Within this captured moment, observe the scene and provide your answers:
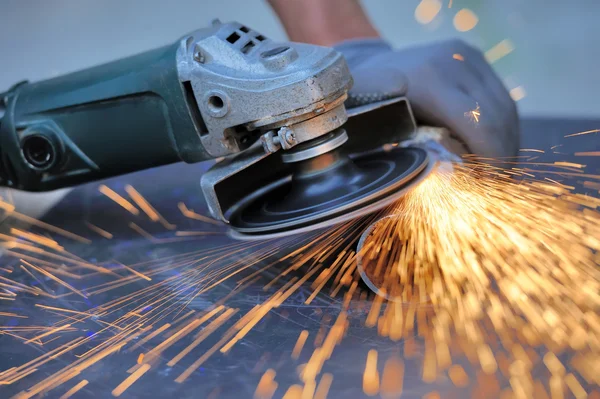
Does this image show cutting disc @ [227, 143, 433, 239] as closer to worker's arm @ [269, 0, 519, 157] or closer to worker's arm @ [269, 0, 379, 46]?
worker's arm @ [269, 0, 519, 157]

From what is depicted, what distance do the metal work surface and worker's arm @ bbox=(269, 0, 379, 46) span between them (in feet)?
1.84

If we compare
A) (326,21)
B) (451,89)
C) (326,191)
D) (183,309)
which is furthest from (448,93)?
(183,309)

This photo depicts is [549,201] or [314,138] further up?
[314,138]

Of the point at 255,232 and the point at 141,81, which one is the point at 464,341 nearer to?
the point at 255,232

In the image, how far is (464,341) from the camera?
0.92 metres

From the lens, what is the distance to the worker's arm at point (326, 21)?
6.14 ft

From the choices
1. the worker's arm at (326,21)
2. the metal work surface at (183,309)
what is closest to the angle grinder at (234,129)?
the metal work surface at (183,309)

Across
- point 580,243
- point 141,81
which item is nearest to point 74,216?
point 141,81

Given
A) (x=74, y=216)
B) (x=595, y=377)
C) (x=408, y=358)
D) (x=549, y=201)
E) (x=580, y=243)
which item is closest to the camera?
(x=595, y=377)

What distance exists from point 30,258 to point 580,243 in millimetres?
1203

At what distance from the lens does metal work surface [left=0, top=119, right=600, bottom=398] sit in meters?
0.94

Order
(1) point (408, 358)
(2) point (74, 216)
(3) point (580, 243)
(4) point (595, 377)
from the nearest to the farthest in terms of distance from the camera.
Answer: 1. (4) point (595, 377)
2. (1) point (408, 358)
3. (3) point (580, 243)
4. (2) point (74, 216)

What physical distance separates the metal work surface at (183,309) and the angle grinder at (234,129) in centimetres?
13

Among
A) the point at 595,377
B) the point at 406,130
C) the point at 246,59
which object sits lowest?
the point at 595,377
